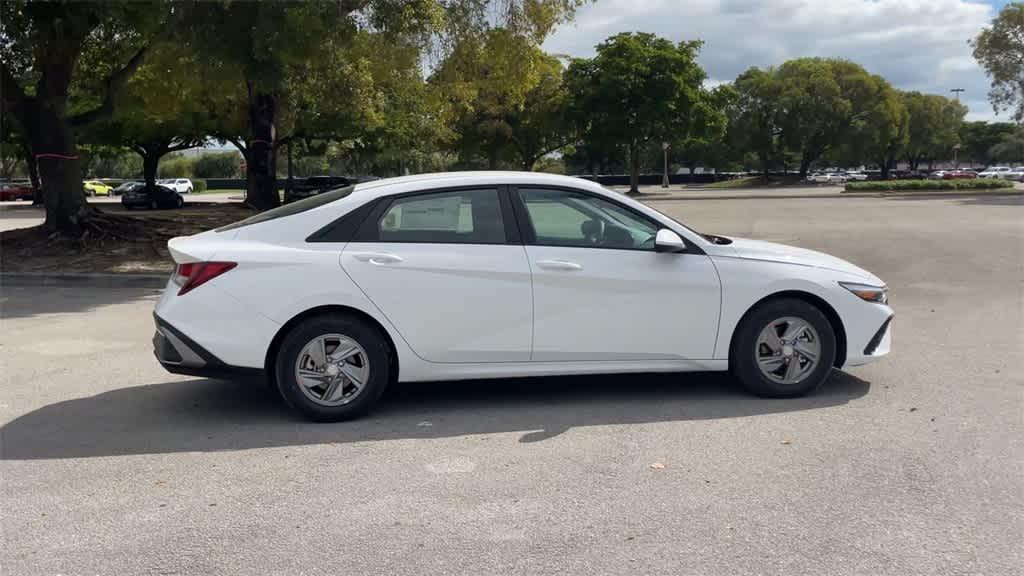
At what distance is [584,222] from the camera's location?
5855 millimetres

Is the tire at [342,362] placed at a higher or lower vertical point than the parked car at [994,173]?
lower

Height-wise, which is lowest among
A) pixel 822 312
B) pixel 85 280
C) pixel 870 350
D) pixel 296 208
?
pixel 85 280

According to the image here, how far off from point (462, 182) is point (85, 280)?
900 cm

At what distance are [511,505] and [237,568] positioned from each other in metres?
1.28

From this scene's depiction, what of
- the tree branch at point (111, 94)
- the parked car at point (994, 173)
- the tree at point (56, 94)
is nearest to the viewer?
the tree at point (56, 94)

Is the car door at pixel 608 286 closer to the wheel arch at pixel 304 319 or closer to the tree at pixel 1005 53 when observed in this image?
the wheel arch at pixel 304 319

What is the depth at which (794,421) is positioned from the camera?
5516mm

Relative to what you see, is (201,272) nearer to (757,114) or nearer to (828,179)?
(757,114)

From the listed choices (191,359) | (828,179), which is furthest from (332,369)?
(828,179)

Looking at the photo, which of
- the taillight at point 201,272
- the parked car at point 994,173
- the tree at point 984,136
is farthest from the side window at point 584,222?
the tree at point 984,136

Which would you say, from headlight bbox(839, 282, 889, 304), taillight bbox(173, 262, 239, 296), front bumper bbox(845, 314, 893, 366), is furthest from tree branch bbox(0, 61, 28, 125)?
front bumper bbox(845, 314, 893, 366)

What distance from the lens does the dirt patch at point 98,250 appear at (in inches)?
533

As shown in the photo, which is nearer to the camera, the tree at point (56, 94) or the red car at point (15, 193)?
the tree at point (56, 94)

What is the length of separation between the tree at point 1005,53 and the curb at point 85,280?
39.7 metres
